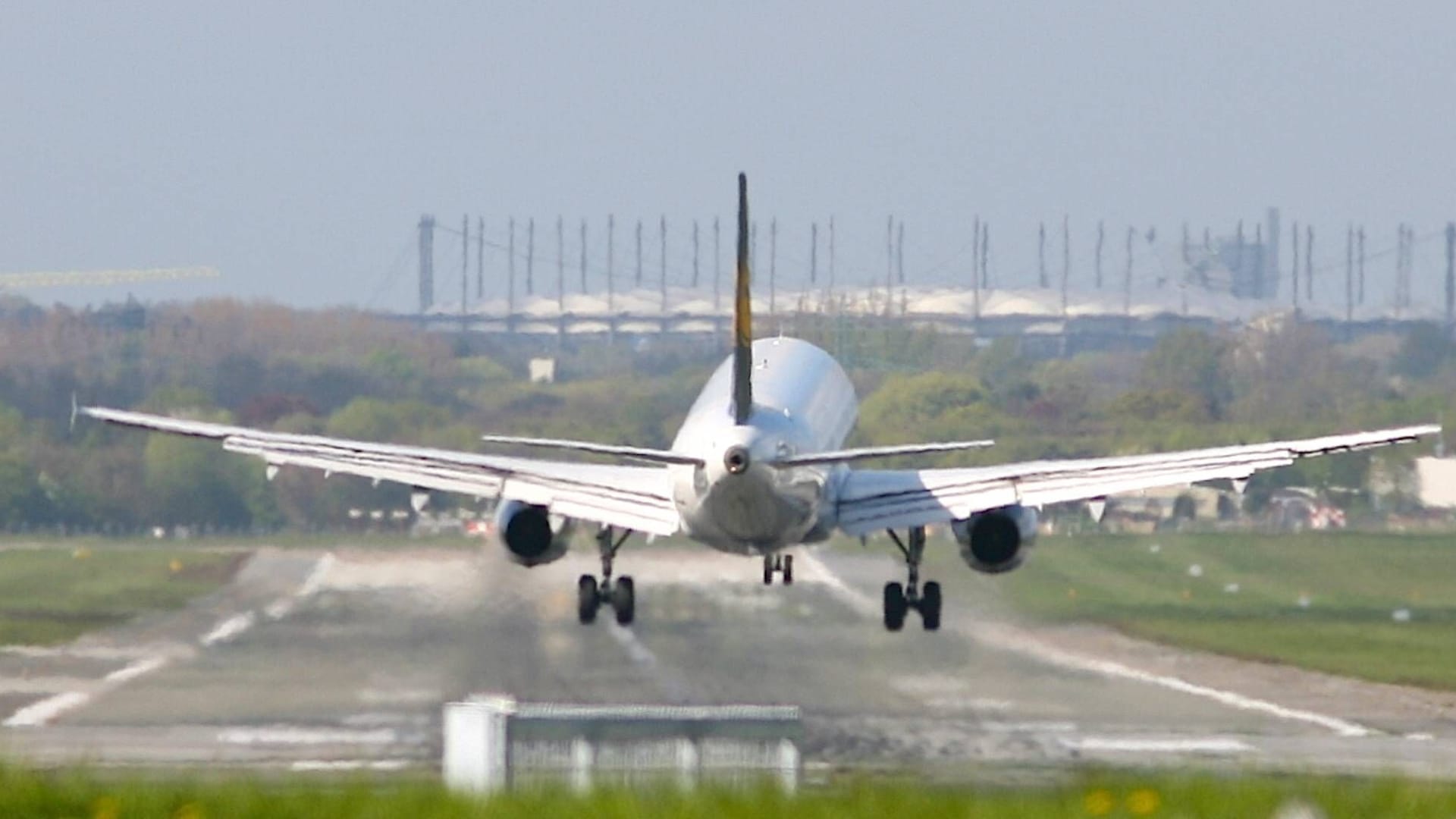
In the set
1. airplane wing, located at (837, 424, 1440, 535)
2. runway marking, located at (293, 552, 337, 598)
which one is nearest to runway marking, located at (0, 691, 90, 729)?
airplane wing, located at (837, 424, 1440, 535)

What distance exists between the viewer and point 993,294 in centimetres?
13062

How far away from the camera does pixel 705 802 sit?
1834 cm

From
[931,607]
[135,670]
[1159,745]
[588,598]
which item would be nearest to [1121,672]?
[931,607]

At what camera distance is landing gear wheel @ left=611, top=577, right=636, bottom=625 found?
47750mm

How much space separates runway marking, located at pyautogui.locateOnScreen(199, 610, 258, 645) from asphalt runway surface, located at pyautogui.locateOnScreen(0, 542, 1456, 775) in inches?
3.8

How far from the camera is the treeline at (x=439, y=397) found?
69.4 meters

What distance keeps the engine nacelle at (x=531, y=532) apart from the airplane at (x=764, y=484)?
2 centimetres

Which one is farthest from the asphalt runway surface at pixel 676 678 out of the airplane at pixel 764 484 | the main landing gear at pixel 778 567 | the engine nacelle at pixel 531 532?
the airplane at pixel 764 484

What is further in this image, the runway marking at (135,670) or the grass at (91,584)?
the grass at (91,584)

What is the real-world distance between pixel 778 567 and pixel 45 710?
14.4 metres

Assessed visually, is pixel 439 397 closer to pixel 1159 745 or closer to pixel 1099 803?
pixel 1159 745

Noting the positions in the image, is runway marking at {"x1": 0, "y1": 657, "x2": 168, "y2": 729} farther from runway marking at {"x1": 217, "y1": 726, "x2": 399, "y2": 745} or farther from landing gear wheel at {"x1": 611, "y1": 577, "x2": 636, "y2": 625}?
landing gear wheel at {"x1": 611, "y1": 577, "x2": 636, "y2": 625}

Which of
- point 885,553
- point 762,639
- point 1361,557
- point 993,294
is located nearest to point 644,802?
point 762,639

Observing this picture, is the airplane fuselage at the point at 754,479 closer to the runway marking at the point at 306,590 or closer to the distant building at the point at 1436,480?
the runway marking at the point at 306,590
